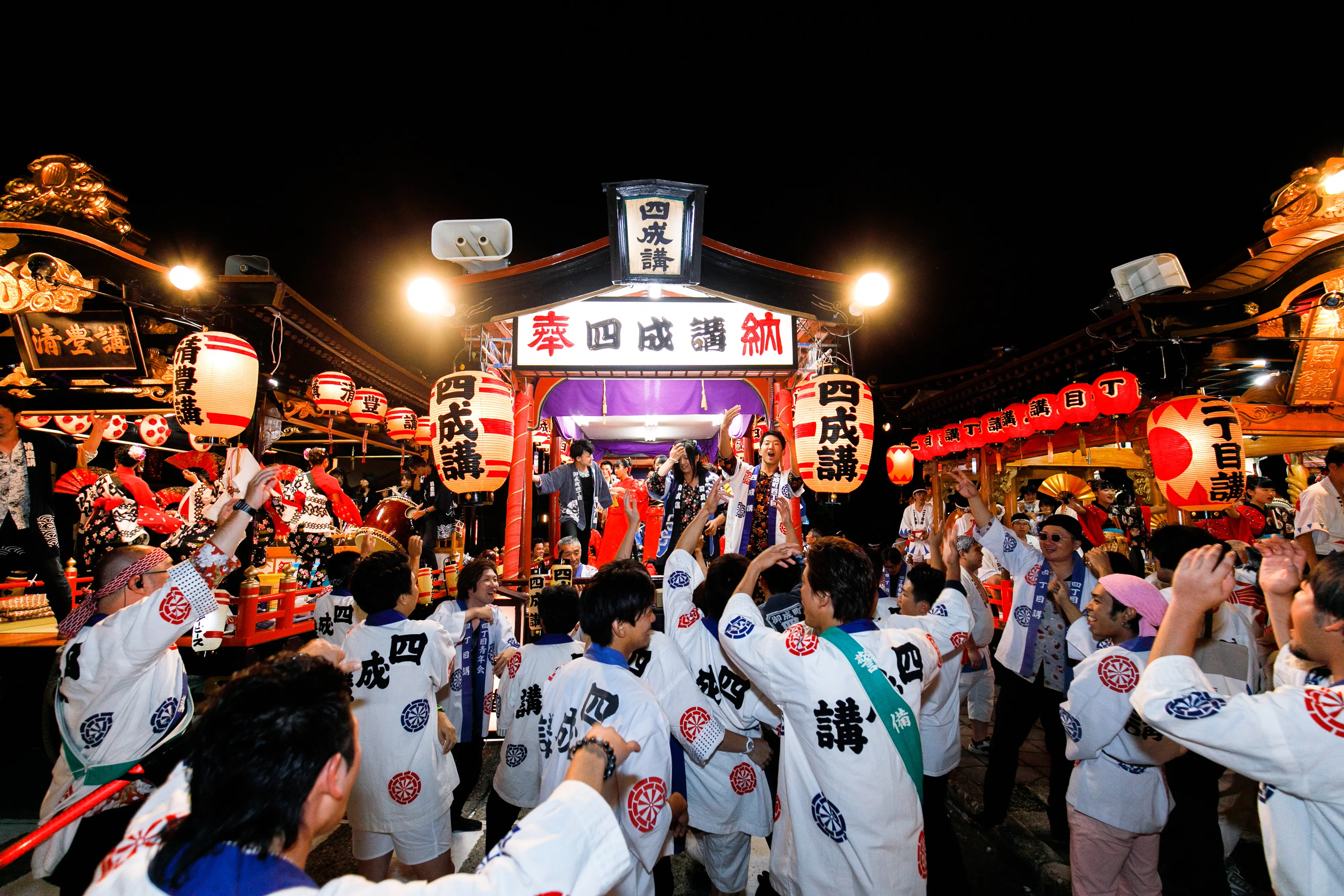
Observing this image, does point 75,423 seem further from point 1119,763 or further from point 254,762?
point 1119,763

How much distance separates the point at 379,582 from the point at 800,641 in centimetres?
275

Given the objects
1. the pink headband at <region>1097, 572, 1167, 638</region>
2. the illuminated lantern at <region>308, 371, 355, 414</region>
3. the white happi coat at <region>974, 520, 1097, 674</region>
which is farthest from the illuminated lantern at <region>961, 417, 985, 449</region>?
the illuminated lantern at <region>308, 371, 355, 414</region>

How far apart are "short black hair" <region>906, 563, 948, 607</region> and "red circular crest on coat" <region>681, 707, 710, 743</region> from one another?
2.09m

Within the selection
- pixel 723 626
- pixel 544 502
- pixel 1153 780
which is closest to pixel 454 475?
pixel 723 626

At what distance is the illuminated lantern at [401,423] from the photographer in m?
12.6

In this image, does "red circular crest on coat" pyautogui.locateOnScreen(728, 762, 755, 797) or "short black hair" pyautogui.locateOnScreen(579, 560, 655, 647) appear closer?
"short black hair" pyautogui.locateOnScreen(579, 560, 655, 647)

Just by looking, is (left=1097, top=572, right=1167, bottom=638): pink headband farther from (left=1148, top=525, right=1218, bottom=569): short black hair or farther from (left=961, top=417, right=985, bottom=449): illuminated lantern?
(left=961, top=417, right=985, bottom=449): illuminated lantern

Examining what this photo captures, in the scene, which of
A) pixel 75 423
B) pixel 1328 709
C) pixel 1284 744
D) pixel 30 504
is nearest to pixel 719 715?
pixel 1284 744

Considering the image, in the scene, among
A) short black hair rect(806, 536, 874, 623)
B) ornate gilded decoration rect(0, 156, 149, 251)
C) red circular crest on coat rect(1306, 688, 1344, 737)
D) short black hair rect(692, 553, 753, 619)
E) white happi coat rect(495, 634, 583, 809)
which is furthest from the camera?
ornate gilded decoration rect(0, 156, 149, 251)

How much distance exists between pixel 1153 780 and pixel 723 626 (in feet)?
8.36

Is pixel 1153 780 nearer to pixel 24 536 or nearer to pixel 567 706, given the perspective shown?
pixel 567 706

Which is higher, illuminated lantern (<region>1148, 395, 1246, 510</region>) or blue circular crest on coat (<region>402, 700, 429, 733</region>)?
illuminated lantern (<region>1148, 395, 1246, 510</region>)

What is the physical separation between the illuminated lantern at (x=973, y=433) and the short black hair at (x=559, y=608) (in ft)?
42.4

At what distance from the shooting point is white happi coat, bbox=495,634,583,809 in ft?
12.1
